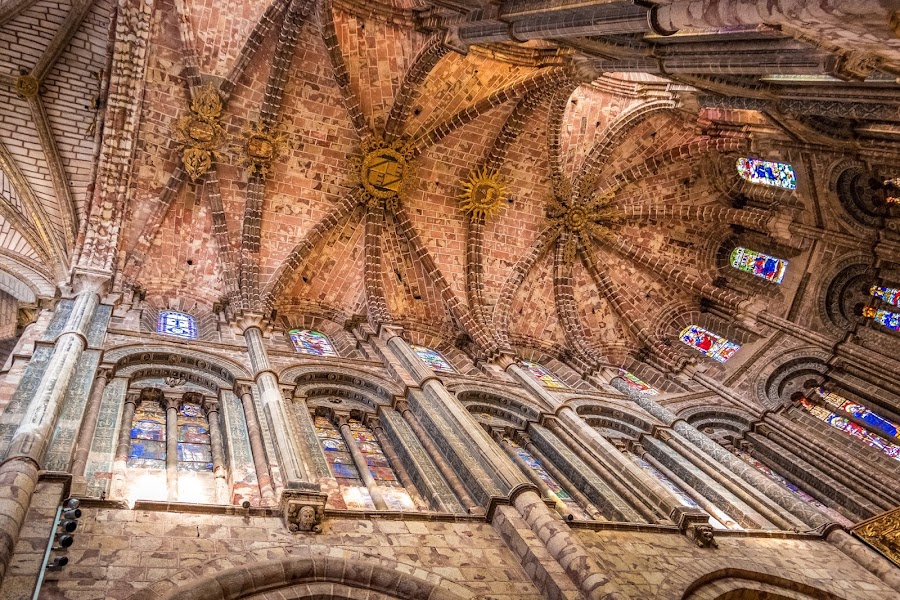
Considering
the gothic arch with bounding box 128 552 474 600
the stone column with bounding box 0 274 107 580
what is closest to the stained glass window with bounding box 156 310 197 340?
the stone column with bounding box 0 274 107 580

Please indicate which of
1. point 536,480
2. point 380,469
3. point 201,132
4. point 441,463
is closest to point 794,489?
point 536,480

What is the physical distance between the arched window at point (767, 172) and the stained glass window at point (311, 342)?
11454 millimetres

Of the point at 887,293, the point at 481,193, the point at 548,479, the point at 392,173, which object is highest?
the point at 392,173

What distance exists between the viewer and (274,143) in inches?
716

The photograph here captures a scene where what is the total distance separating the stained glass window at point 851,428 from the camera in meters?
16.1

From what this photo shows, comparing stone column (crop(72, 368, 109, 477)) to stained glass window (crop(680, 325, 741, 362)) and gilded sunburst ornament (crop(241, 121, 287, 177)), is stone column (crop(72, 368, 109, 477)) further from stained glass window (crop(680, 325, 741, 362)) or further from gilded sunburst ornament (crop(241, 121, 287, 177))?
stained glass window (crop(680, 325, 741, 362))

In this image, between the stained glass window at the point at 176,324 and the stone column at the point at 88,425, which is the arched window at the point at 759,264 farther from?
the stone column at the point at 88,425

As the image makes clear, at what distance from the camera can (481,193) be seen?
67.3ft

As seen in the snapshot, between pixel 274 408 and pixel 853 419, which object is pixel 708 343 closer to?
pixel 853 419

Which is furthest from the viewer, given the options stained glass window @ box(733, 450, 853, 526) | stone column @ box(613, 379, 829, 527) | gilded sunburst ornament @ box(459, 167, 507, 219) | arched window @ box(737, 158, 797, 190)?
gilded sunburst ornament @ box(459, 167, 507, 219)

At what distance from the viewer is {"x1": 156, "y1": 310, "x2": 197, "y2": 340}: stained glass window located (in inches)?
628

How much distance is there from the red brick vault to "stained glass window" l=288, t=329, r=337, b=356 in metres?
0.13

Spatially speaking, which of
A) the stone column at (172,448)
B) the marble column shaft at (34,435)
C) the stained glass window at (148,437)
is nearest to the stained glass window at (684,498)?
the stone column at (172,448)

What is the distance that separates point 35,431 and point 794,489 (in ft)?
45.6
